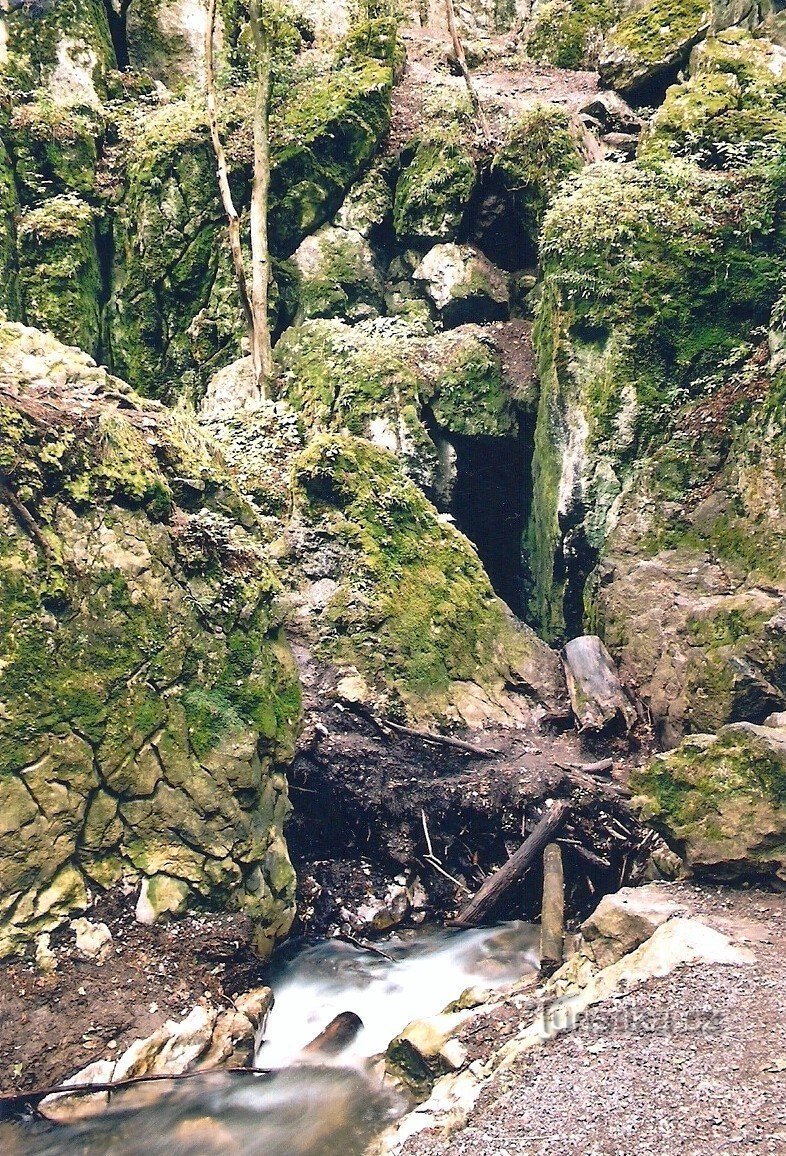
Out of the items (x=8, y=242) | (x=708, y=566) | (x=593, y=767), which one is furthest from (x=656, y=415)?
(x=8, y=242)

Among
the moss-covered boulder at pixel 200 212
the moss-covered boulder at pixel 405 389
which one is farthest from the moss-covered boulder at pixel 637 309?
the moss-covered boulder at pixel 200 212

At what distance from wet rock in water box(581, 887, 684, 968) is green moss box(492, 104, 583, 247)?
11867 mm

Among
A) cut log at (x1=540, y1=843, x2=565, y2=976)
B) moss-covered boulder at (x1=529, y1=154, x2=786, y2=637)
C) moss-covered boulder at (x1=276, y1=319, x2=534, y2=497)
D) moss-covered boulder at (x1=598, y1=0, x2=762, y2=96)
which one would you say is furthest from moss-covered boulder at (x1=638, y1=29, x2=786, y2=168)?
cut log at (x1=540, y1=843, x2=565, y2=976)

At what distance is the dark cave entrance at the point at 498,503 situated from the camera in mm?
13805

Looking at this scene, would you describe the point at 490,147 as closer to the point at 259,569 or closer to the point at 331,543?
the point at 331,543

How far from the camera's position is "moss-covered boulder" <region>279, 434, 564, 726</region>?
10.1m

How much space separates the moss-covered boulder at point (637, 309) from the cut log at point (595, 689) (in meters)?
1.57

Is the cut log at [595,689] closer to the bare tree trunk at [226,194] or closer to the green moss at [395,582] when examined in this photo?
the green moss at [395,582]

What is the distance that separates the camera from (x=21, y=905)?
6.20m

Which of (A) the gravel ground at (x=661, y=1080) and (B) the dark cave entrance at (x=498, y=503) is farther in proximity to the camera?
(B) the dark cave entrance at (x=498, y=503)

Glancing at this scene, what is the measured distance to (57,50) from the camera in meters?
16.1

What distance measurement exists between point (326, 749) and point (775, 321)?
8.19 metres

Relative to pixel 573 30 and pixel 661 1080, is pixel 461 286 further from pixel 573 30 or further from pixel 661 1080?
pixel 661 1080

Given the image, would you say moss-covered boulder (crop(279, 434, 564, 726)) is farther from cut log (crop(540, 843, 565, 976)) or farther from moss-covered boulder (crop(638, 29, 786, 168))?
moss-covered boulder (crop(638, 29, 786, 168))
